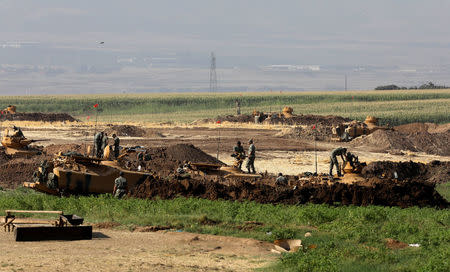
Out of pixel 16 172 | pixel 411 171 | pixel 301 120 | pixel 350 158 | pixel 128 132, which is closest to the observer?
pixel 350 158

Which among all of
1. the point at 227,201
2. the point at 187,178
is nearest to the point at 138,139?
the point at 187,178

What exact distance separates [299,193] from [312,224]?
231 inches

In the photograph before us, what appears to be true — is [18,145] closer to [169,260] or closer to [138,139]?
[138,139]

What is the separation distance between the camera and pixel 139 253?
20.0m

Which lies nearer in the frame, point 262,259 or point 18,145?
point 262,259

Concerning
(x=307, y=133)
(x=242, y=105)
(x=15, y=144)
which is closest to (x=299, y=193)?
(x=15, y=144)

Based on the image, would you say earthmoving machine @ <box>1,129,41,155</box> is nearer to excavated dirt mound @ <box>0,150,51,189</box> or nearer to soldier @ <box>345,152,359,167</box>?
excavated dirt mound @ <box>0,150,51,189</box>

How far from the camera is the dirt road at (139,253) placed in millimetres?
18312

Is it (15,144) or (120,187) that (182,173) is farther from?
(15,144)

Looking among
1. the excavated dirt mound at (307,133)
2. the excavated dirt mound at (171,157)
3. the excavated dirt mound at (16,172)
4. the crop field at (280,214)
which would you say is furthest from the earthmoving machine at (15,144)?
the excavated dirt mound at (307,133)

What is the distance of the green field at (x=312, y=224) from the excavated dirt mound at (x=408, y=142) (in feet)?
105

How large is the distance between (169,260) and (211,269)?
127cm

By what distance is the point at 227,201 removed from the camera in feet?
93.2

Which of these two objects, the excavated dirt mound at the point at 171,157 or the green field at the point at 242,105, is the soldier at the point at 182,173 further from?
the green field at the point at 242,105
